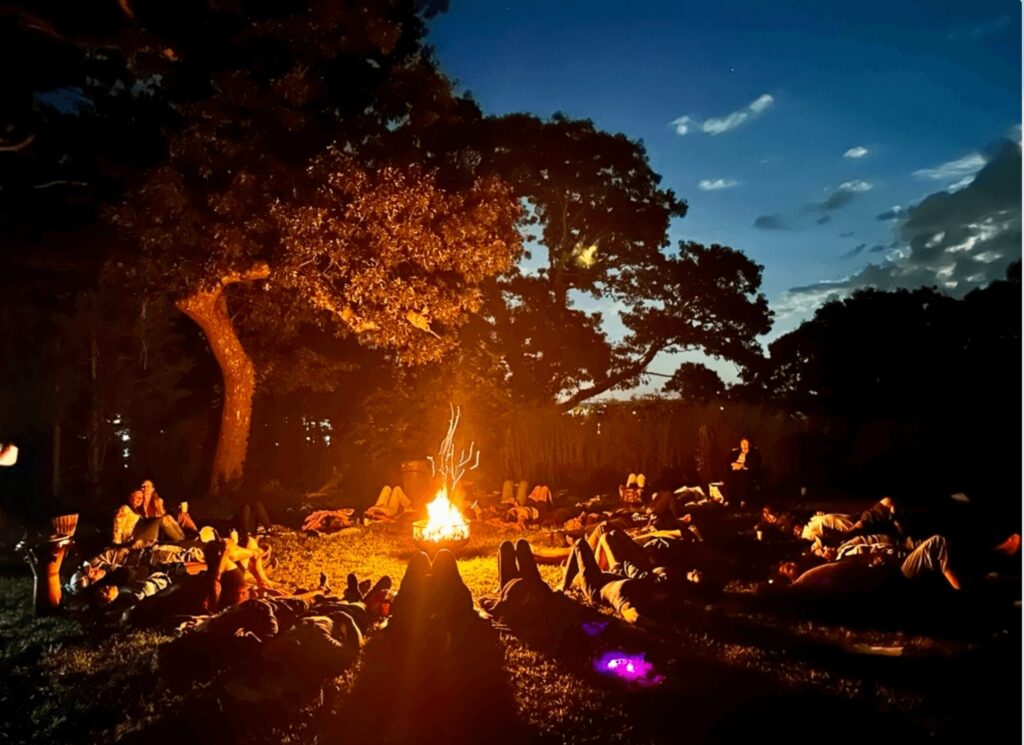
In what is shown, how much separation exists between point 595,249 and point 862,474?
970cm

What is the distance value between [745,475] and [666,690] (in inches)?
363

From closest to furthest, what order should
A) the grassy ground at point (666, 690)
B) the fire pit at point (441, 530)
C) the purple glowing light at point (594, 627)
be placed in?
1. the grassy ground at point (666, 690)
2. the purple glowing light at point (594, 627)
3. the fire pit at point (441, 530)

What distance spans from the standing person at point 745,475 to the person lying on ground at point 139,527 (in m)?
9.43

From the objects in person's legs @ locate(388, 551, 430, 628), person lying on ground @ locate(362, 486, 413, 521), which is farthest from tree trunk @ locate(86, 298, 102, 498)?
person's legs @ locate(388, 551, 430, 628)

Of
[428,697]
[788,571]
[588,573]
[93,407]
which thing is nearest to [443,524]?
[588,573]

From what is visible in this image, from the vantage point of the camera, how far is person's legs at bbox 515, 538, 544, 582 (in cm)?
741

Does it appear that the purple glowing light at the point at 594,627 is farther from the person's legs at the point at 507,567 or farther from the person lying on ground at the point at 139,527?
the person lying on ground at the point at 139,527

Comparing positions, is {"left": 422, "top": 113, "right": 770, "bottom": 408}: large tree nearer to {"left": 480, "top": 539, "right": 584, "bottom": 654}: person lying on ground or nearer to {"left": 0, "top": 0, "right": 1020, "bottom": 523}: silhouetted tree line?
{"left": 0, "top": 0, "right": 1020, "bottom": 523}: silhouetted tree line

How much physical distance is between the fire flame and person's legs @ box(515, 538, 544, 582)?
137 inches

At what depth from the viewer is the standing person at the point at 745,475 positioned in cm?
1384

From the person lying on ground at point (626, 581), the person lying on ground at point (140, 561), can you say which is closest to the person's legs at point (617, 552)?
the person lying on ground at point (626, 581)

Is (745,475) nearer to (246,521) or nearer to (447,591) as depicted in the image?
(246,521)

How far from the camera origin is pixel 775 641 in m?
6.51

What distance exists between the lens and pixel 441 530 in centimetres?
1102
